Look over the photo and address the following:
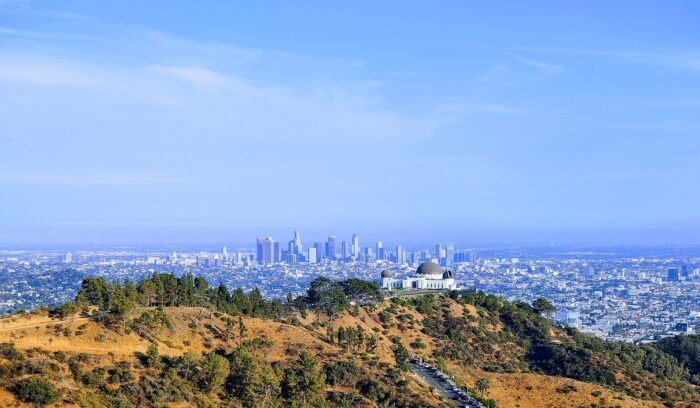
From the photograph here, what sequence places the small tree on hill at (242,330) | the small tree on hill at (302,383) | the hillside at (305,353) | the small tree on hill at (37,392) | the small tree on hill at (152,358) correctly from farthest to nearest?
the small tree on hill at (242,330) → the small tree on hill at (302,383) → the small tree on hill at (152,358) → the hillside at (305,353) → the small tree on hill at (37,392)

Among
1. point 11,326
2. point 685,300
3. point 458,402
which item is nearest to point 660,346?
point 458,402

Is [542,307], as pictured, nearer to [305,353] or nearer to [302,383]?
[305,353]

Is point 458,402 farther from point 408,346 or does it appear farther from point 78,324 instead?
point 78,324

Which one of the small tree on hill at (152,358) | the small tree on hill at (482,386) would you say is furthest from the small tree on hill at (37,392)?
the small tree on hill at (482,386)

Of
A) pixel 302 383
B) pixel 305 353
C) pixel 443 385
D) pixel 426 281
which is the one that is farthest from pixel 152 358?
pixel 426 281

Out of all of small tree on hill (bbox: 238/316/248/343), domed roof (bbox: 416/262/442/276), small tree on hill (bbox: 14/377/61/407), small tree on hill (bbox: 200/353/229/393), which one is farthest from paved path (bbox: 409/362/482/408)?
domed roof (bbox: 416/262/442/276)

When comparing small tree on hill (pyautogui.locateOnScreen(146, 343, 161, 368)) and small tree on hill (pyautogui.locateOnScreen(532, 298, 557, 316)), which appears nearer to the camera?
small tree on hill (pyautogui.locateOnScreen(146, 343, 161, 368))

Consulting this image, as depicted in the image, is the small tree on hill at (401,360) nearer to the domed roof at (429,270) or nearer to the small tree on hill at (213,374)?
the small tree on hill at (213,374)

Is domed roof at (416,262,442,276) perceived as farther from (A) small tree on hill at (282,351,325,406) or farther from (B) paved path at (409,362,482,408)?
(A) small tree on hill at (282,351,325,406)
